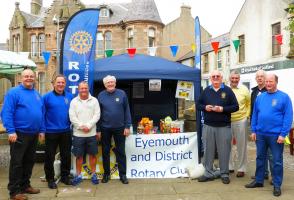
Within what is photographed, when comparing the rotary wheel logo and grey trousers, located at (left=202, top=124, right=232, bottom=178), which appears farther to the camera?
the rotary wheel logo

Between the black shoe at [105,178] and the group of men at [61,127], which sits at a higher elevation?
the group of men at [61,127]

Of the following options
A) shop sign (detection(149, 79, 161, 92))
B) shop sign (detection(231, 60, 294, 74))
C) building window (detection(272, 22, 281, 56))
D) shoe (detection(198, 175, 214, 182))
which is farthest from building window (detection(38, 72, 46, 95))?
shoe (detection(198, 175, 214, 182))

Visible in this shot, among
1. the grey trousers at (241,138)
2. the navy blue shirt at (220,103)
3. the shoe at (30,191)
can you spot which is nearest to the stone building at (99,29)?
the grey trousers at (241,138)

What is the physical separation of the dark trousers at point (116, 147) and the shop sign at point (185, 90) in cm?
171

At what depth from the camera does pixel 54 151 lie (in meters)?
5.68

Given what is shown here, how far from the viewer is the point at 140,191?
5.55 meters

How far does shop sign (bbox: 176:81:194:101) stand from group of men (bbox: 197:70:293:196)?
2.98 ft

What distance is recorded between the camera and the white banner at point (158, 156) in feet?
21.3

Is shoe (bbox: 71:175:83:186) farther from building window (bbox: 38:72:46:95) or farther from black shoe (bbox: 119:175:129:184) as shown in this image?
building window (bbox: 38:72:46:95)

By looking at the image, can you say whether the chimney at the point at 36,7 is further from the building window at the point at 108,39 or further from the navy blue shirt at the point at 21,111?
the navy blue shirt at the point at 21,111

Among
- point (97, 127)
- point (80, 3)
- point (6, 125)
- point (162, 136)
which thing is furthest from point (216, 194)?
point (80, 3)

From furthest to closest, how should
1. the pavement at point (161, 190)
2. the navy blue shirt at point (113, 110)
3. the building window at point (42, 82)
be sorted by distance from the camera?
1. the building window at point (42, 82)
2. the navy blue shirt at point (113, 110)
3. the pavement at point (161, 190)

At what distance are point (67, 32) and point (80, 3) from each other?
29588 millimetres

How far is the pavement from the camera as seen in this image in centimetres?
523
